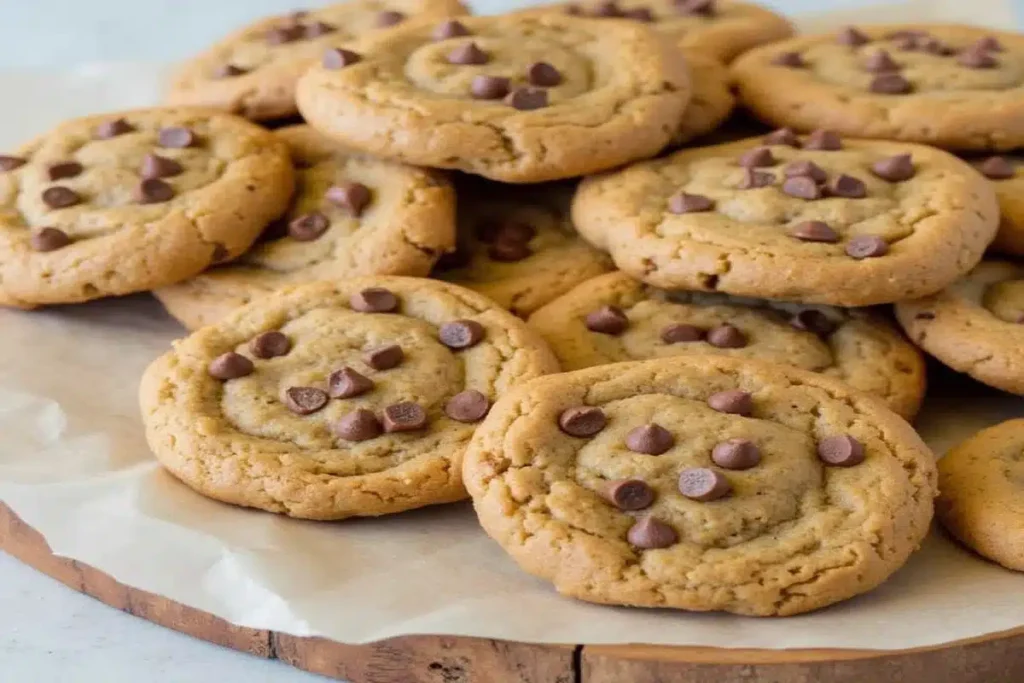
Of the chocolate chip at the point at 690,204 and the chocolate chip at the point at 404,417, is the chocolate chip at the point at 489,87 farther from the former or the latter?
the chocolate chip at the point at 404,417

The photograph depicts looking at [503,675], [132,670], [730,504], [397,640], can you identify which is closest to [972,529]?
[730,504]

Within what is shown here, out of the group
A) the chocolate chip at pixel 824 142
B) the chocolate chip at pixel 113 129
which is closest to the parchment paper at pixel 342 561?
the chocolate chip at pixel 824 142

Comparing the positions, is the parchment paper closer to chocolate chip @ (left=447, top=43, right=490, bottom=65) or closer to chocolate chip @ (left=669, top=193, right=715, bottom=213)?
Answer: chocolate chip @ (left=669, top=193, right=715, bottom=213)

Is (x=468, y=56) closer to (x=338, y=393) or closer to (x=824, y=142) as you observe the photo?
(x=824, y=142)

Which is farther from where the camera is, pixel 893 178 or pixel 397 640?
pixel 893 178

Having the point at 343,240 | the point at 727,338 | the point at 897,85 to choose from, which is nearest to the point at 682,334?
the point at 727,338

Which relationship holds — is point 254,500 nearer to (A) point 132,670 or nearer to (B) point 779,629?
(A) point 132,670

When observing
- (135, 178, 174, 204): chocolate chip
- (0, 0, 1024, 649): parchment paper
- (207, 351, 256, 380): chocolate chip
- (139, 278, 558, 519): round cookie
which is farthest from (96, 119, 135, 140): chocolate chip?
(207, 351, 256, 380): chocolate chip
